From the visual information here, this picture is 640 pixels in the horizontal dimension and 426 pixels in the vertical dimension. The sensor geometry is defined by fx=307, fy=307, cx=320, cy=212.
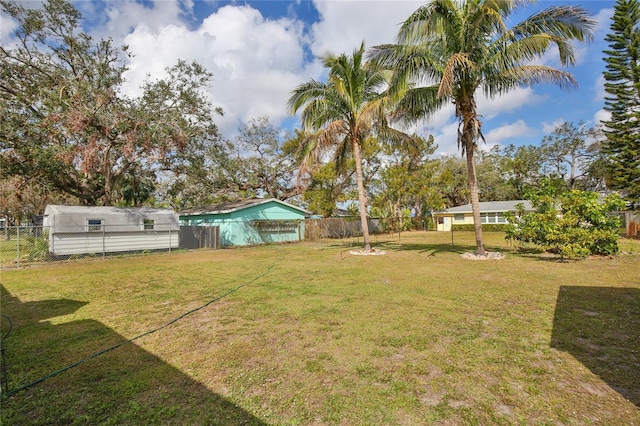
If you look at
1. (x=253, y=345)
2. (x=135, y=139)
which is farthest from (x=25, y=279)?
(x=253, y=345)

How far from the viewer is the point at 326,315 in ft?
16.5

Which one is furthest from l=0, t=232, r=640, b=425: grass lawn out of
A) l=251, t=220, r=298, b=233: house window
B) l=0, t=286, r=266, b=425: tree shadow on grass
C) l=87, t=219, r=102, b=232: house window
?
l=251, t=220, r=298, b=233: house window

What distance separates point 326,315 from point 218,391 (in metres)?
2.40

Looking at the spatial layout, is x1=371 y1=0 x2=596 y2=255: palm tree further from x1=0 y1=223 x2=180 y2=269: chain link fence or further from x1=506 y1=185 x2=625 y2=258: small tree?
x1=0 y1=223 x2=180 y2=269: chain link fence

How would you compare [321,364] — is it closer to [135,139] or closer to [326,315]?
[326,315]

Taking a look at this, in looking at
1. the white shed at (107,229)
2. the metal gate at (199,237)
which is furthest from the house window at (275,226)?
the white shed at (107,229)

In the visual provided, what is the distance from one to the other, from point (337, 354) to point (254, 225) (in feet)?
61.6

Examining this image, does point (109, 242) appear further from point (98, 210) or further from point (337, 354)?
point (337, 354)

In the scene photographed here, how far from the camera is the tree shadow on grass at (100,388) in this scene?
253 centimetres

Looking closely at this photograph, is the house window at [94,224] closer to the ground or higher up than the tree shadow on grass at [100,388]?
higher up

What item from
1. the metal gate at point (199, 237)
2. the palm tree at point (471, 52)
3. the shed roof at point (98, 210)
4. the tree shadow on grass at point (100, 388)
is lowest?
the tree shadow on grass at point (100, 388)

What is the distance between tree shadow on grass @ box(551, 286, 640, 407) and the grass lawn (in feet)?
0.06

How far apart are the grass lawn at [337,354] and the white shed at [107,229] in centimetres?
845

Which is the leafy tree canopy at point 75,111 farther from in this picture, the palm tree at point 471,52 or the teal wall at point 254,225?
the palm tree at point 471,52
